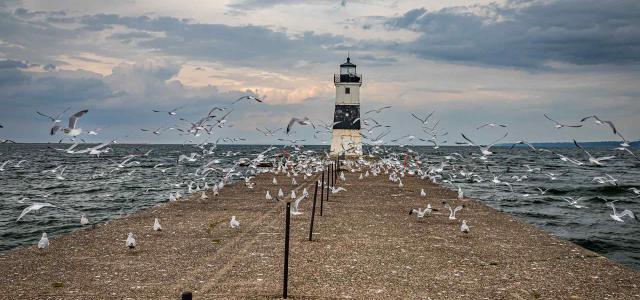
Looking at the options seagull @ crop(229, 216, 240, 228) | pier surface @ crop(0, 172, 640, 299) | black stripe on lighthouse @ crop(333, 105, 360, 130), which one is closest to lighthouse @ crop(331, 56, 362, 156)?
black stripe on lighthouse @ crop(333, 105, 360, 130)

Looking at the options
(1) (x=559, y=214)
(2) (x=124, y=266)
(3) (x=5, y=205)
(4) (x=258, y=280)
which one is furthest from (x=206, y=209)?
(1) (x=559, y=214)

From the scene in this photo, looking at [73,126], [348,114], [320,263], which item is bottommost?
[320,263]

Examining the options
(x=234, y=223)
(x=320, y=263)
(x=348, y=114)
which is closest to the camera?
(x=320, y=263)

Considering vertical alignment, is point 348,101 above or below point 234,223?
above

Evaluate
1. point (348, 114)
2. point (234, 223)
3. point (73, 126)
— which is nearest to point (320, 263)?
point (234, 223)

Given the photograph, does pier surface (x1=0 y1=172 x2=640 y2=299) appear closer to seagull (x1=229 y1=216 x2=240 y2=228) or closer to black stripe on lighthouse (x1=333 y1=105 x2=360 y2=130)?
seagull (x1=229 y1=216 x2=240 y2=228)

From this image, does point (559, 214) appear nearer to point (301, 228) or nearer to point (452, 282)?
point (301, 228)

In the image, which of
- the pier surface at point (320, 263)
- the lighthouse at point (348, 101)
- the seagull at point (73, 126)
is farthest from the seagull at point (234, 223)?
the lighthouse at point (348, 101)

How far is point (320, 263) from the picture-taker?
40.9 ft

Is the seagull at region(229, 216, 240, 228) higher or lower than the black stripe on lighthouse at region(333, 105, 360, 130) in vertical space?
lower

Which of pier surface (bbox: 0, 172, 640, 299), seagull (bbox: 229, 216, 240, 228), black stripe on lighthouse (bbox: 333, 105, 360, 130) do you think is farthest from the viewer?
black stripe on lighthouse (bbox: 333, 105, 360, 130)

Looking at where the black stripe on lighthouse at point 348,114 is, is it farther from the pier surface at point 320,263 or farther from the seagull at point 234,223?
the seagull at point 234,223

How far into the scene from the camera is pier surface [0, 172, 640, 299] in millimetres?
10406

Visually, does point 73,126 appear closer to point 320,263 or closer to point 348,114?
point 320,263
